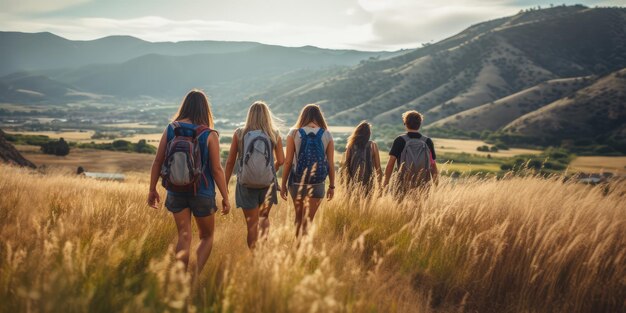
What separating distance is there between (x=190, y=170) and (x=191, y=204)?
0.36 m

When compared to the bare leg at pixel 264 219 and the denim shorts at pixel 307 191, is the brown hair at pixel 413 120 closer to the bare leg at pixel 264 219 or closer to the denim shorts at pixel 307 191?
the denim shorts at pixel 307 191

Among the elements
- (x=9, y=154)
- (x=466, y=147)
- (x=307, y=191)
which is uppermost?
(x=307, y=191)

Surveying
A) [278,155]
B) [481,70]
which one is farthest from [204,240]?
[481,70]

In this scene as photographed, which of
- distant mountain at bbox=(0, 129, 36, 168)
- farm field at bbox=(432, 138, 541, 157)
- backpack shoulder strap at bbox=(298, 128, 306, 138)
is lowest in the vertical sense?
farm field at bbox=(432, 138, 541, 157)

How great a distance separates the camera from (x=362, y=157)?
649 cm

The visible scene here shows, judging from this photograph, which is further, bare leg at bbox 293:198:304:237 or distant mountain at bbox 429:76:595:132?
distant mountain at bbox 429:76:595:132

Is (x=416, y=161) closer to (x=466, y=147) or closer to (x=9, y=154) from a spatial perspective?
(x=9, y=154)

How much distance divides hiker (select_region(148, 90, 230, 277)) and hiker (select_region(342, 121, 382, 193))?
2.77 m

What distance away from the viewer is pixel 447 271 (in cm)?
407

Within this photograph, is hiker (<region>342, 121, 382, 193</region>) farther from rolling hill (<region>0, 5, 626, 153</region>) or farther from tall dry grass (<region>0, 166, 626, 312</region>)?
rolling hill (<region>0, 5, 626, 153</region>)

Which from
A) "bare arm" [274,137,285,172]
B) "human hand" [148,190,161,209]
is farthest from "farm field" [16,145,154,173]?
"human hand" [148,190,161,209]

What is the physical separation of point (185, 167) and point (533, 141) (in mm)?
106103

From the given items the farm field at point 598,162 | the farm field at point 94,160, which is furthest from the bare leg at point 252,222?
the farm field at point 598,162

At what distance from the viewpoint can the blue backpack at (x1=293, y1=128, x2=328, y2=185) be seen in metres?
5.12
